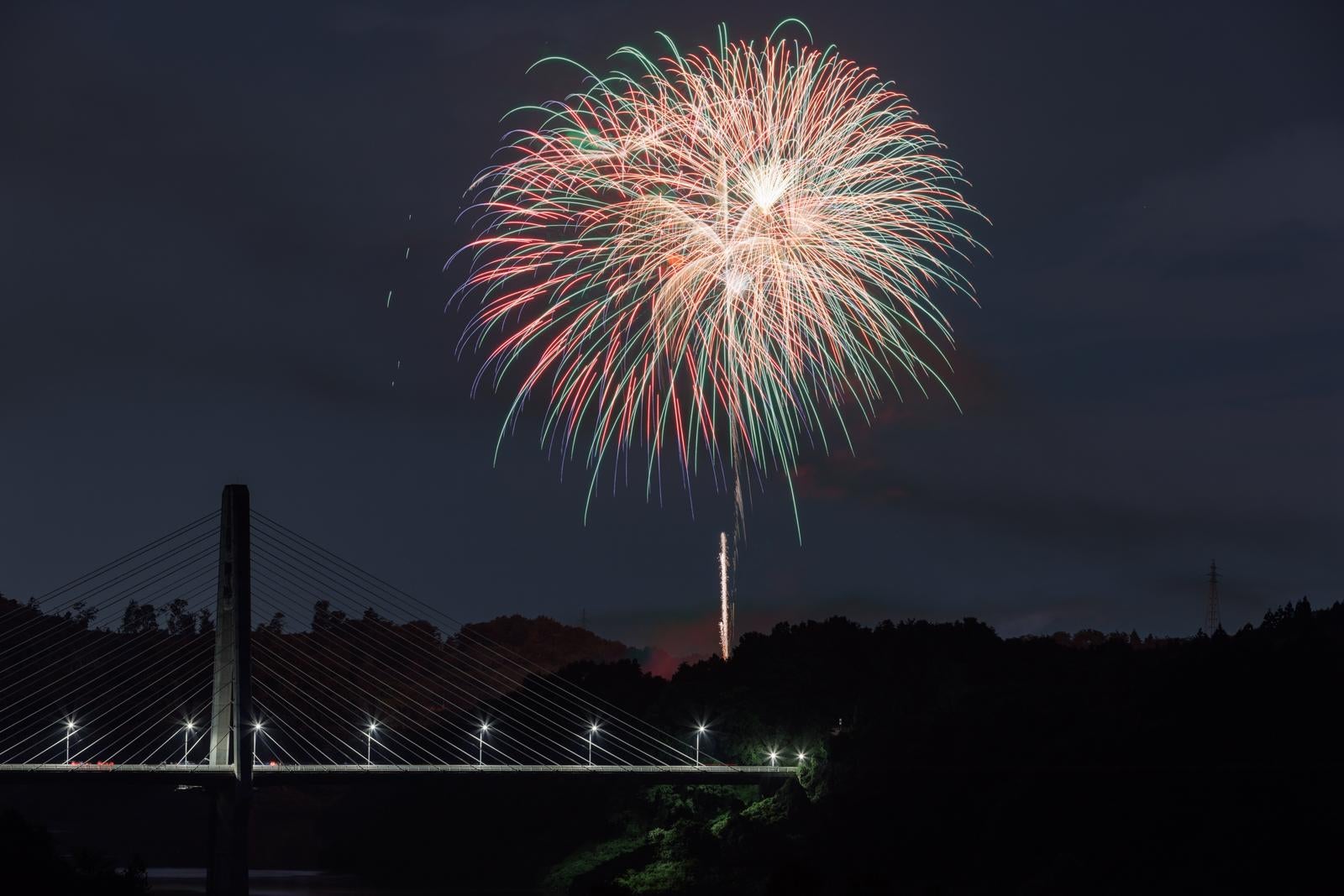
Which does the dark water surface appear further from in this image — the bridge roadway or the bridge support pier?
the bridge roadway

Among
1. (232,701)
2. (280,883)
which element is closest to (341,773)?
(232,701)

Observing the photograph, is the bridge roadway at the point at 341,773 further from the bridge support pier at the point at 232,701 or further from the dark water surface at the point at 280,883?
the dark water surface at the point at 280,883

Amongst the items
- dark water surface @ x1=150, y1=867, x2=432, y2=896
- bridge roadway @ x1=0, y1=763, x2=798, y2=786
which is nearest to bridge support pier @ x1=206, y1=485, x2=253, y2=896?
bridge roadway @ x1=0, y1=763, x2=798, y2=786

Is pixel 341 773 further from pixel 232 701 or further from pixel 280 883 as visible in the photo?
pixel 280 883

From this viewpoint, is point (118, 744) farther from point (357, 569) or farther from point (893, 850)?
point (893, 850)

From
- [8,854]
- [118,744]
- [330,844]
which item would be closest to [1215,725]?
[8,854]
